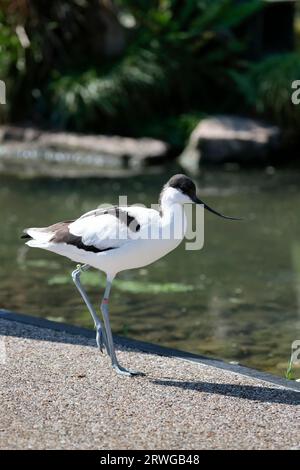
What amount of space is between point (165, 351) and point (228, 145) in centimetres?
917

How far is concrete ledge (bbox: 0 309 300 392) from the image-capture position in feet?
17.6

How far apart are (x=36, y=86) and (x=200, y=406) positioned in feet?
40.9

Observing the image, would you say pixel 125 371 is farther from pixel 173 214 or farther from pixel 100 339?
pixel 173 214

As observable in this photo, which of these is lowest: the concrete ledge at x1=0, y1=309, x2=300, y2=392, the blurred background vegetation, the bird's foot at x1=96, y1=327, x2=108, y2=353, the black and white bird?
the concrete ledge at x1=0, y1=309, x2=300, y2=392

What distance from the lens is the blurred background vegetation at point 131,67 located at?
Answer: 15695 millimetres

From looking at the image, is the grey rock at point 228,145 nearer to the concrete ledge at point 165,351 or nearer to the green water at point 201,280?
the green water at point 201,280

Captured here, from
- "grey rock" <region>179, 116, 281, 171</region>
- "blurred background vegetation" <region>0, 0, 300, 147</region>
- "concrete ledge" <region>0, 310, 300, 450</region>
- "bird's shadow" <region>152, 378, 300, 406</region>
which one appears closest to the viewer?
"concrete ledge" <region>0, 310, 300, 450</region>

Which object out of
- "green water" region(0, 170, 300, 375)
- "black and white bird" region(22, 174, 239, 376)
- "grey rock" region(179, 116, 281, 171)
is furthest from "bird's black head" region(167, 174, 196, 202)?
"grey rock" region(179, 116, 281, 171)

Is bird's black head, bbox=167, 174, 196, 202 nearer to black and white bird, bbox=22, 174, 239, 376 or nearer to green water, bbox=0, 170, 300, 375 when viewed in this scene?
black and white bird, bbox=22, 174, 239, 376

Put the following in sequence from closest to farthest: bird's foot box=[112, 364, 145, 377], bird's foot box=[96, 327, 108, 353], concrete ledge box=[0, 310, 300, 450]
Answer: concrete ledge box=[0, 310, 300, 450]
bird's foot box=[112, 364, 145, 377]
bird's foot box=[96, 327, 108, 353]

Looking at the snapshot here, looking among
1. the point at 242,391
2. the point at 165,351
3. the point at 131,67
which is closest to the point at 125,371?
the point at 165,351

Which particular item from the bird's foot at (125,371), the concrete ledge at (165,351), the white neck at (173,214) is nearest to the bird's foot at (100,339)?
the bird's foot at (125,371)

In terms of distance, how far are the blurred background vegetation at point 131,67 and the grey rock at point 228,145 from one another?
0.65 m

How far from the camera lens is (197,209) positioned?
10852mm
